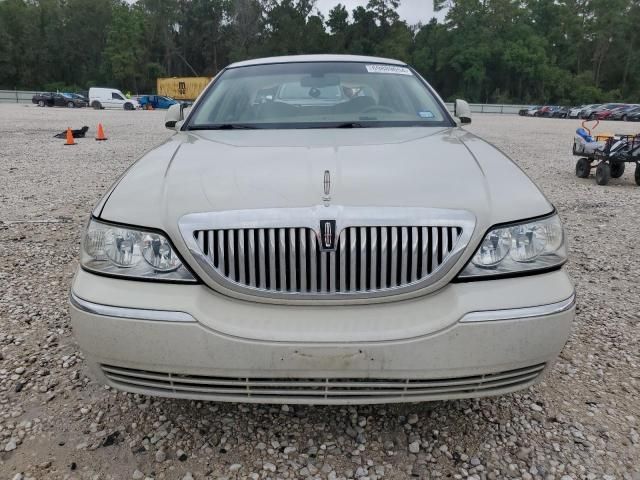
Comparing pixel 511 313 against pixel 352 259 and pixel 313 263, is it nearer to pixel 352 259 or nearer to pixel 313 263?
pixel 352 259

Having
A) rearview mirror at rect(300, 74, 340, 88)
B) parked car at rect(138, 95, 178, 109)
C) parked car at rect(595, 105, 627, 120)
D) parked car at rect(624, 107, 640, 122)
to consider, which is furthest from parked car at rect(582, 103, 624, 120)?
rearview mirror at rect(300, 74, 340, 88)

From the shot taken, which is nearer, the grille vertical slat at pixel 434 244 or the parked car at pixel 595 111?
the grille vertical slat at pixel 434 244

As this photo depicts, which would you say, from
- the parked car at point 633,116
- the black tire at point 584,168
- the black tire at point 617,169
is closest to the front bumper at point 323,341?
the black tire at point 584,168

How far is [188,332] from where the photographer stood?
1653mm

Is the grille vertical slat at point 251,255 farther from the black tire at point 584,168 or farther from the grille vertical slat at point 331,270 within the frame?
the black tire at point 584,168

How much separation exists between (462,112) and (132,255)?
256 centimetres

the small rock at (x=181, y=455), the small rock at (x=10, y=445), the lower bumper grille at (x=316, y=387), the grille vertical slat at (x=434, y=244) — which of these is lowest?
the small rock at (x=10, y=445)

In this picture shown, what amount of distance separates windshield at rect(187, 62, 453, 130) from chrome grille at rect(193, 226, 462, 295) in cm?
130

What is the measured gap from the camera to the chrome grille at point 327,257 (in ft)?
5.55

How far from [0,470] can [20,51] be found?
3541 inches

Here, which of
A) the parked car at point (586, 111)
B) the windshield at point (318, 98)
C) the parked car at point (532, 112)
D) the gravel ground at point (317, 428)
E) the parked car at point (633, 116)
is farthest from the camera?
the parked car at point (532, 112)

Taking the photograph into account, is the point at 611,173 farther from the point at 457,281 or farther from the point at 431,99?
the point at 457,281

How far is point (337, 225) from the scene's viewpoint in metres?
1.68

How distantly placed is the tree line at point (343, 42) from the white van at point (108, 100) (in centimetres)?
3525
